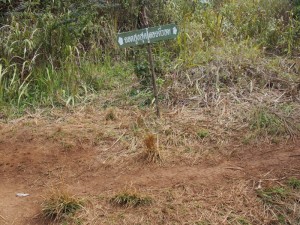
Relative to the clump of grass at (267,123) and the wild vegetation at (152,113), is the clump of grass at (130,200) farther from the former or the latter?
the clump of grass at (267,123)

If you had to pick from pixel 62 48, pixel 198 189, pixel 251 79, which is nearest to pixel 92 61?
pixel 62 48

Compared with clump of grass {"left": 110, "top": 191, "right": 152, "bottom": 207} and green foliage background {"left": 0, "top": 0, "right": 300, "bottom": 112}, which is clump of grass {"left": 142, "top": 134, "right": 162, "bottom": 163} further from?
green foliage background {"left": 0, "top": 0, "right": 300, "bottom": 112}

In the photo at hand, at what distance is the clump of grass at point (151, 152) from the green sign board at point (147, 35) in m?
1.04

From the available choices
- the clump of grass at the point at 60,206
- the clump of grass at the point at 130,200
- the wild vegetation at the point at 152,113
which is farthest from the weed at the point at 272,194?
the clump of grass at the point at 60,206

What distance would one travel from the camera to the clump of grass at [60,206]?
3.06m

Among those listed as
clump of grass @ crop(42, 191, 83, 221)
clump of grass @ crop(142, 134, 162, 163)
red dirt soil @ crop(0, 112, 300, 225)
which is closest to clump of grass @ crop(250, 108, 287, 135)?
red dirt soil @ crop(0, 112, 300, 225)

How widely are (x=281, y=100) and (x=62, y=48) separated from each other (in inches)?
113

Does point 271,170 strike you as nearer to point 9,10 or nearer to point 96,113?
point 96,113

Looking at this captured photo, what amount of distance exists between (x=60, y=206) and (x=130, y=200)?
1.70ft

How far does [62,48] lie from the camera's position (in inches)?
219

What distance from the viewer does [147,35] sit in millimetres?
4199

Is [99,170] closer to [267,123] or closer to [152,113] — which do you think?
[152,113]

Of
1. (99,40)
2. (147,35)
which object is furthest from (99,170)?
(99,40)

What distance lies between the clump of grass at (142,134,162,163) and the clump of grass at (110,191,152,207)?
59 cm
